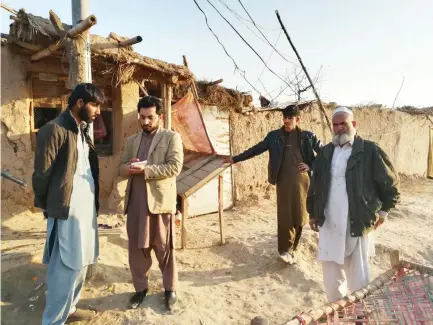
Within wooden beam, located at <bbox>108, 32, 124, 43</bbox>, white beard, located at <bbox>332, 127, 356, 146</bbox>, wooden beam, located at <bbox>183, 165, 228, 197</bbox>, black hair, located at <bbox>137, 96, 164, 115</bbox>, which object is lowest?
wooden beam, located at <bbox>183, 165, 228, 197</bbox>

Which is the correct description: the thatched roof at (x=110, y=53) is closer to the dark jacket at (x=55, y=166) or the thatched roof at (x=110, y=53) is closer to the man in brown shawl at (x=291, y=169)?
the dark jacket at (x=55, y=166)

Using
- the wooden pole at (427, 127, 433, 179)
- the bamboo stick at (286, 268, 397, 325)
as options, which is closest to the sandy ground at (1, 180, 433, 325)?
the bamboo stick at (286, 268, 397, 325)

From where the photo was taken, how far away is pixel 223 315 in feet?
10.3

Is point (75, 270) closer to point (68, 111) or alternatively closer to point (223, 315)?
point (68, 111)

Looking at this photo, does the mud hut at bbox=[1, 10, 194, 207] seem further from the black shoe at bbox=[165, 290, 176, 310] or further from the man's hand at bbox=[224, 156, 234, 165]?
the black shoe at bbox=[165, 290, 176, 310]

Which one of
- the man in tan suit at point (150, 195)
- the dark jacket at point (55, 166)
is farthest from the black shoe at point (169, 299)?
the dark jacket at point (55, 166)

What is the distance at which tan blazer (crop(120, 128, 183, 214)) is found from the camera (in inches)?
111

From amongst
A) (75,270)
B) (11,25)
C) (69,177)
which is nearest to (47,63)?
(11,25)

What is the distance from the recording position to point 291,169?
398cm

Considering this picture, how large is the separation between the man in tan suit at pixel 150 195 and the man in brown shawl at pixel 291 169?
1.54m

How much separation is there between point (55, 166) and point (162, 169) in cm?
83

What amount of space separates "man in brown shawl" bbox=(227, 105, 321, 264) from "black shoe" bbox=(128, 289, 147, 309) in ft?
5.95

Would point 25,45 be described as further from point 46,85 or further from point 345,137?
point 345,137

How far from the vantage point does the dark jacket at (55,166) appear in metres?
2.28
